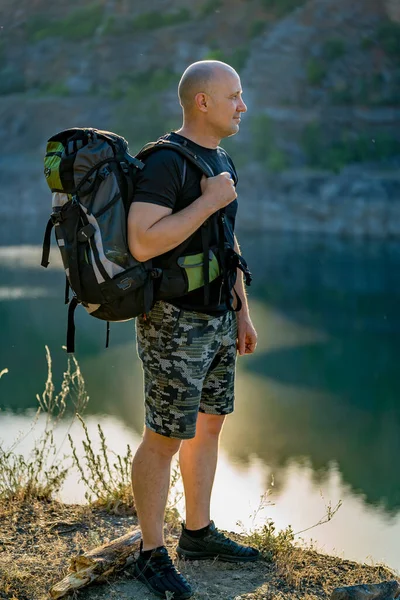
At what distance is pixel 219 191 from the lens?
2.26 m

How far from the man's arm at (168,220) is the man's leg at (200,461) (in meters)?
0.55

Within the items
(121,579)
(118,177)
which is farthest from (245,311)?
(121,579)

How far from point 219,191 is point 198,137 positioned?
0.61 ft

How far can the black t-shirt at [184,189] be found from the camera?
2225mm

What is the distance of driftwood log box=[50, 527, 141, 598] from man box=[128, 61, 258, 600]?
0.24 ft

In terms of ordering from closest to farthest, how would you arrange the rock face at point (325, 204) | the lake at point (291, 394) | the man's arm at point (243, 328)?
the man's arm at point (243, 328)
the lake at point (291, 394)
the rock face at point (325, 204)

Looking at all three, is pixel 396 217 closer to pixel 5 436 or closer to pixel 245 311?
pixel 5 436

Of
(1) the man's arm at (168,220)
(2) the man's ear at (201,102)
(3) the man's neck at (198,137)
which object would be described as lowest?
(1) the man's arm at (168,220)

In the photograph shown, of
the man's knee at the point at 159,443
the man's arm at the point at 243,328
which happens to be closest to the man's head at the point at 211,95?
the man's arm at the point at 243,328

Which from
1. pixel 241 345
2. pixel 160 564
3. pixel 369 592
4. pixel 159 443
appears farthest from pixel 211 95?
pixel 369 592

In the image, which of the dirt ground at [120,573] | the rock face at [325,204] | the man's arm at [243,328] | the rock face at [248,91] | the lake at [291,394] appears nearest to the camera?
the dirt ground at [120,573]

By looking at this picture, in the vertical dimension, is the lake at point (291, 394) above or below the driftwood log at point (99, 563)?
below

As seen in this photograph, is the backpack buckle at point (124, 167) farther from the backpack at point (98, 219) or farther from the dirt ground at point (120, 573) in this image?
the dirt ground at point (120, 573)

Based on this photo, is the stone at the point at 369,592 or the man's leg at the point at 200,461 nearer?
the stone at the point at 369,592
